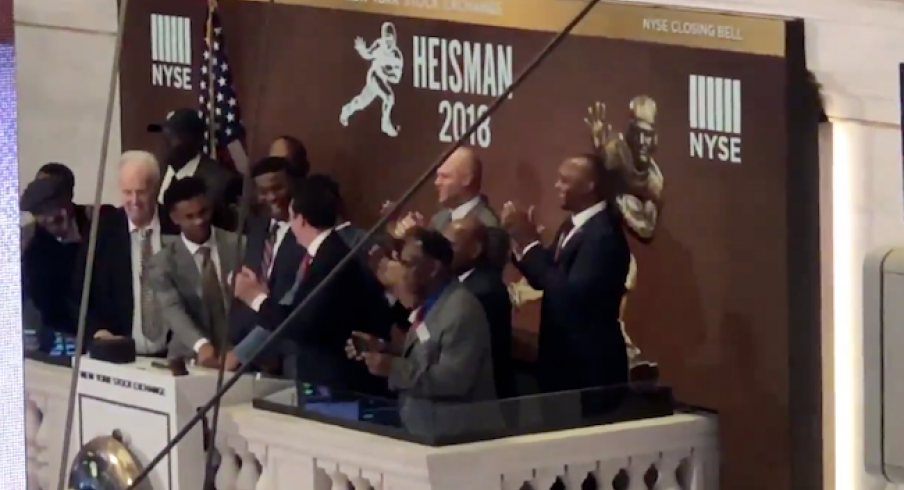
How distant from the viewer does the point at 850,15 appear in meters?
1.01

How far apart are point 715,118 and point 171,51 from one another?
2.08 ft

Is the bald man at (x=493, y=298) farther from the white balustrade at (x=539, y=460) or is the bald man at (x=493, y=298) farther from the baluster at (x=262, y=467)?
Result: the baluster at (x=262, y=467)

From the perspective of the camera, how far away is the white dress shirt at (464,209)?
117cm

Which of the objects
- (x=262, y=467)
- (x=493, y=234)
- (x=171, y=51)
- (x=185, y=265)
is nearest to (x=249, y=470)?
(x=262, y=467)

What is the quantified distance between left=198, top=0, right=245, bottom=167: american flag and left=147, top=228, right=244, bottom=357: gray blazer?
9 centimetres

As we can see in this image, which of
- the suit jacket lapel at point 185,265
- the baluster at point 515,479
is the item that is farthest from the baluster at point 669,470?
the suit jacket lapel at point 185,265

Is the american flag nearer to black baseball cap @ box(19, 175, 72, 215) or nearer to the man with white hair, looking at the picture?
the man with white hair

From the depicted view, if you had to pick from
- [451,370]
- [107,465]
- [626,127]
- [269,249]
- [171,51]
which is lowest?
[107,465]

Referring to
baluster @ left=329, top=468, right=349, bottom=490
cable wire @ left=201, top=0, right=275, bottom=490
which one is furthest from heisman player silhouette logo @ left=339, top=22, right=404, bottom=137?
baluster @ left=329, top=468, right=349, bottom=490

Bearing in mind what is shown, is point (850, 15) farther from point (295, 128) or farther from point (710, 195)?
point (295, 128)

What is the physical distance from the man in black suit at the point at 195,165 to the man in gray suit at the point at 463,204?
0.24m

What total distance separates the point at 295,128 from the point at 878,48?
57 centimetres

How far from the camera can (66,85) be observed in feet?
5.01

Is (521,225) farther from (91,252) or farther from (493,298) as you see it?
(91,252)
